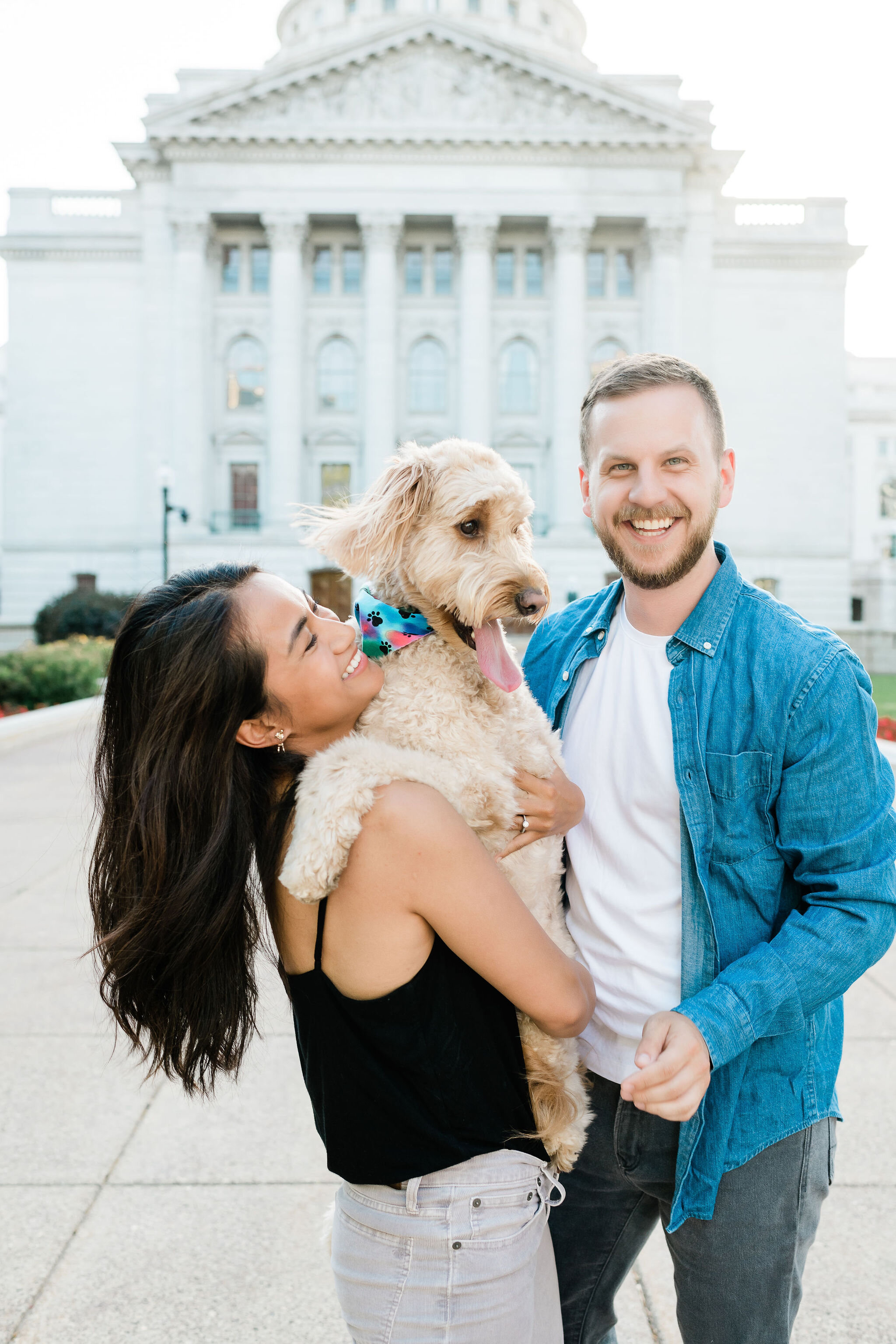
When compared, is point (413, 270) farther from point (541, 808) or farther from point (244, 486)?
point (541, 808)

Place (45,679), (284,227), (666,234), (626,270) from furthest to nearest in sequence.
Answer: (626,270)
(666,234)
(284,227)
(45,679)

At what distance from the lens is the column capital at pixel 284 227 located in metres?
44.6

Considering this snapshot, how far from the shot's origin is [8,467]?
46.7 metres

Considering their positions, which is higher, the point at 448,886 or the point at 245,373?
the point at 245,373

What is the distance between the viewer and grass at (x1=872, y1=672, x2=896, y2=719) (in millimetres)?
17316

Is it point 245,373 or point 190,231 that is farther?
point 245,373

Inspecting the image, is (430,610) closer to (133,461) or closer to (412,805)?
(412,805)

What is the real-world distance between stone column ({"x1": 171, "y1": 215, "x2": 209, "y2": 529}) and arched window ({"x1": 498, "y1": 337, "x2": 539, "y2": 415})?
45.3 feet

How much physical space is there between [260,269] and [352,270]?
14.0 feet

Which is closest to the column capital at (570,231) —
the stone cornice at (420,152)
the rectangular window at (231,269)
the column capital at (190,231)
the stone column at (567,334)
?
the stone column at (567,334)

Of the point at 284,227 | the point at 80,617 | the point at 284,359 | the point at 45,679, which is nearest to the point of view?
the point at 45,679

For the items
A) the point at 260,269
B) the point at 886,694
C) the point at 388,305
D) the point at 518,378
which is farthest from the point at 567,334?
the point at 886,694

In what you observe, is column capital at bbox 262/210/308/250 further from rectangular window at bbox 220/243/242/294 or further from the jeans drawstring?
the jeans drawstring

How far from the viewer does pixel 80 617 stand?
31.1 metres
